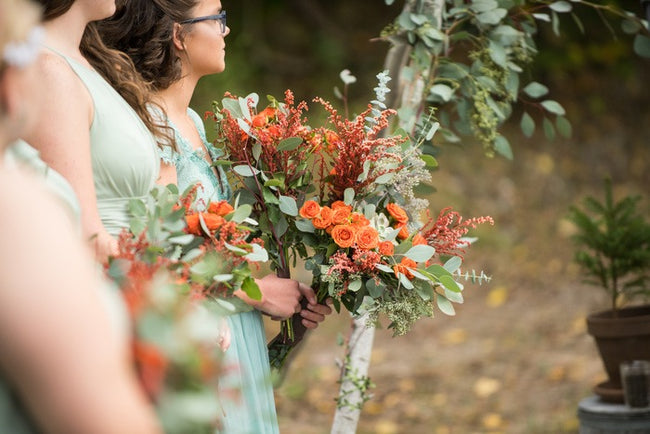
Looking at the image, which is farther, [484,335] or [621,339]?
[484,335]

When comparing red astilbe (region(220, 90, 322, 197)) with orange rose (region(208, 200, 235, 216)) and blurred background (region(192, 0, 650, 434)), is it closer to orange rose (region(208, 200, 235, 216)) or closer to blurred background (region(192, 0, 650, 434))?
orange rose (region(208, 200, 235, 216))

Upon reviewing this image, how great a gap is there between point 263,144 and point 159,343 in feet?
4.01

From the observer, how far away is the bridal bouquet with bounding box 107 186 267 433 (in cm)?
88

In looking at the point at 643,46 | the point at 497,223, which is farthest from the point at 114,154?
the point at 497,223

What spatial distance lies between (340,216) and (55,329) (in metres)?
1.29

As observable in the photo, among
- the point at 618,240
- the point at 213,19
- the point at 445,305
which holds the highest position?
the point at 213,19

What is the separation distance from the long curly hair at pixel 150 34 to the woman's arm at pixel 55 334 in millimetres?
1434

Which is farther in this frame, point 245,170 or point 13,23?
point 245,170

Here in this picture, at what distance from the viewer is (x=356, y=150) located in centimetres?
203

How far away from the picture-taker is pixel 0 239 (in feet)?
2.50

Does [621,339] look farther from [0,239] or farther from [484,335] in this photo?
[0,239]

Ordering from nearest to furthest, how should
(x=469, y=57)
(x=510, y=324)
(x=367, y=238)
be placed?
(x=367, y=238)
(x=469, y=57)
(x=510, y=324)

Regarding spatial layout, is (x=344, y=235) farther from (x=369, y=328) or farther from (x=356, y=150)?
(x=369, y=328)

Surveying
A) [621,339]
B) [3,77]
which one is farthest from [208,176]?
[621,339]
